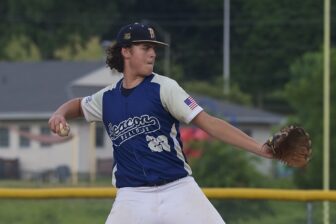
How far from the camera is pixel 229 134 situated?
669cm

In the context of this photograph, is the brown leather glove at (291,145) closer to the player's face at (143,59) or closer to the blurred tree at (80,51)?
the player's face at (143,59)

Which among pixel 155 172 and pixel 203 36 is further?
pixel 203 36

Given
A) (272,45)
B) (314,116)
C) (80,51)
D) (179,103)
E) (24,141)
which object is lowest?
(24,141)

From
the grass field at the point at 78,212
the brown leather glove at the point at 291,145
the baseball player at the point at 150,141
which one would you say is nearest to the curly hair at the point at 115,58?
the baseball player at the point at 150,141

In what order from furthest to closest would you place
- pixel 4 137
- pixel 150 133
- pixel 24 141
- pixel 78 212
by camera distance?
pixel 4 137 < pixel 24 141 < pixel 78 212 < pixel 150 133

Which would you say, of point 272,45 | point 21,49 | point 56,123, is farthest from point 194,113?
point 272,45

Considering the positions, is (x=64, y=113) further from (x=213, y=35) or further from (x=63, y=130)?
(x=213, y=35)

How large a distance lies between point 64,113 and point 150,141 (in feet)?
2.05

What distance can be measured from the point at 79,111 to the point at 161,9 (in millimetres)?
68982

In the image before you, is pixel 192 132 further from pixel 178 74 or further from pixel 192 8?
pixel 192 8

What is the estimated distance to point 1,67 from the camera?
49.6 meters

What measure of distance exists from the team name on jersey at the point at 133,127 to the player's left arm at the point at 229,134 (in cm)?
23

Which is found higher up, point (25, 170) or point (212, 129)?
point (212, 129)

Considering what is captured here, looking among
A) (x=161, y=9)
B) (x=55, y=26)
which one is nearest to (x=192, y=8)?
(x=161, y=9)
